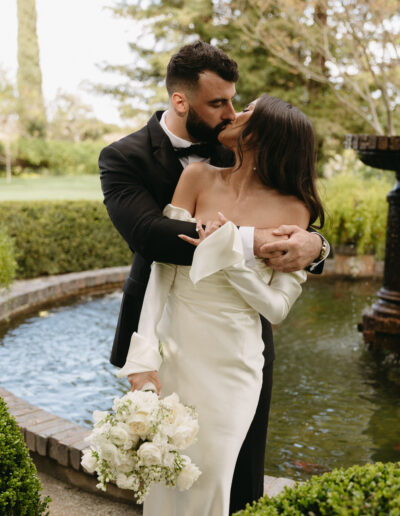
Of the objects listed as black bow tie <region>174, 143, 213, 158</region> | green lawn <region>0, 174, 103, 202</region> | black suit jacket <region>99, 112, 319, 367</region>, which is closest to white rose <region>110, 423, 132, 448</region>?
black suit jacket <region>99, 112, 319, 367</region>

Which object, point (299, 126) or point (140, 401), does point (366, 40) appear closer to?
point (299, 126)

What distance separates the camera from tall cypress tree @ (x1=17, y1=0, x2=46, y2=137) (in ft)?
105

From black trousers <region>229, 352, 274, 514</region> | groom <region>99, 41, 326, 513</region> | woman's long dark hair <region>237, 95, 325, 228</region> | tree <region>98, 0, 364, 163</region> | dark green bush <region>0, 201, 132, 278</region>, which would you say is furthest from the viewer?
tree <region>98, 0, 364, 163</region>

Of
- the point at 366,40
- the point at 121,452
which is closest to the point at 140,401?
the point at 121,452

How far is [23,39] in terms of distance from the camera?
33000 mm

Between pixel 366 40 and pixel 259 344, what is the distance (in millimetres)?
11526

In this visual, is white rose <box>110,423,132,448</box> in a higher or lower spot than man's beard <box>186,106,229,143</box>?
lower

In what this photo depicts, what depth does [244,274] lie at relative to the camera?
1.94 meters

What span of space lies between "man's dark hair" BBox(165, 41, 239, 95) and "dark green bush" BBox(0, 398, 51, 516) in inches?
57.7

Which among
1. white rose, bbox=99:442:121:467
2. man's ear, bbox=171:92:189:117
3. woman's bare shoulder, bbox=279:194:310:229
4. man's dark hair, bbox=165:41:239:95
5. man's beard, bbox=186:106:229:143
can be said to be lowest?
white rose, bbox=99:442:121:467

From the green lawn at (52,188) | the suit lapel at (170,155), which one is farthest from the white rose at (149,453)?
the green lawn at (52,188)

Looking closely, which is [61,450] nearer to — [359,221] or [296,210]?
[296,210]

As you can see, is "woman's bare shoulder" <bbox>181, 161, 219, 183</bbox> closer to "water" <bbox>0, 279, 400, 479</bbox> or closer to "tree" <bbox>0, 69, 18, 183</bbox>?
"water" <bbox>0, 279, 400, 479</bbox>

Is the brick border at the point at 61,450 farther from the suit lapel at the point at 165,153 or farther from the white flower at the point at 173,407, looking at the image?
the suit lapel at the point at 165,153
